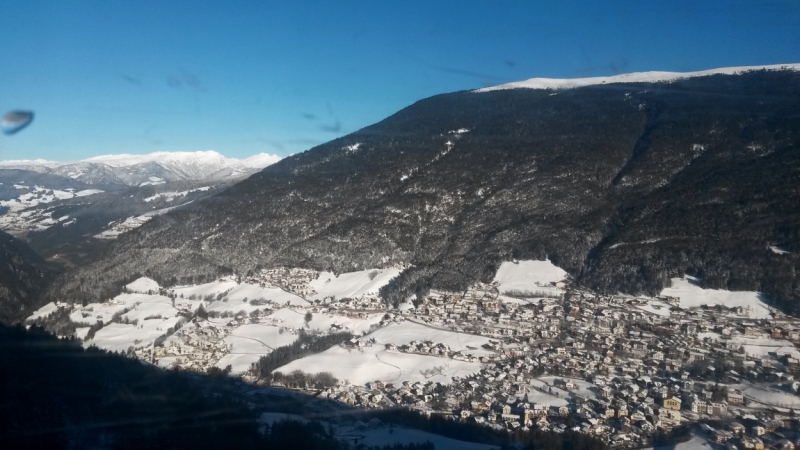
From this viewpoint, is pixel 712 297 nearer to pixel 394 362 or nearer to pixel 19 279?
pixel 394 362

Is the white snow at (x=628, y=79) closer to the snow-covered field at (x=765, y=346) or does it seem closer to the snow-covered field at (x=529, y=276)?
the snow-covered field at (x=529, y=276)

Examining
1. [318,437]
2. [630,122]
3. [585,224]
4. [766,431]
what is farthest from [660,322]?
[630,122]

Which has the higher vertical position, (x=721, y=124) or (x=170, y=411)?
(x=721, y=124)

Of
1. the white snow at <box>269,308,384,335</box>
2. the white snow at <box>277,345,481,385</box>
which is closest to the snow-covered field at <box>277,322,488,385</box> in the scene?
the white snow at <box>277,345,481,385</box>

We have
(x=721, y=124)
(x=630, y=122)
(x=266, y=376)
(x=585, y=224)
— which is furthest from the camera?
(x=630, y=122)

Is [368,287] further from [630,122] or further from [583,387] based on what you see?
[630,122]

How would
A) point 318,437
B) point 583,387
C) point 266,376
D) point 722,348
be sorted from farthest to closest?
1. point 266,376
2. point 722,348
3. point 583,387
4. point 318,437

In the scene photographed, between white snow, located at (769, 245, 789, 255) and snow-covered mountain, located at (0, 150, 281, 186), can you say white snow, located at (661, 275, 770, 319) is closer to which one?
white snow, located at (769, 245, 789, 255)
